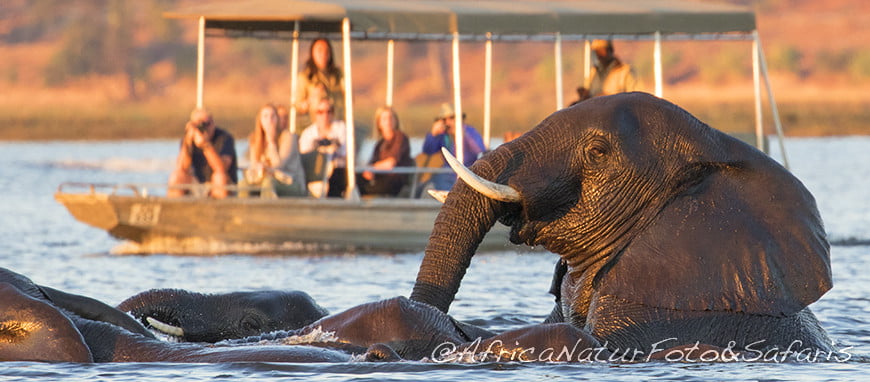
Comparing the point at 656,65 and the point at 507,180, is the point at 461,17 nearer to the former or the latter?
the point at 656,65

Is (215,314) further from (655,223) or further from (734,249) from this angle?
(734,249)

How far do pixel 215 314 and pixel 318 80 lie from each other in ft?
31.4

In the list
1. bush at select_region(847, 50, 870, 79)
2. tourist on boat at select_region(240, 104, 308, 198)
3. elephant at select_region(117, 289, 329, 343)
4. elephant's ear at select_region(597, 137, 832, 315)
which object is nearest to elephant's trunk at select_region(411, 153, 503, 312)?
elephant's ear at select_region(597, 137, 832, 315)

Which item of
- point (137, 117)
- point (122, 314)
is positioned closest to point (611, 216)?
point (122, 314)

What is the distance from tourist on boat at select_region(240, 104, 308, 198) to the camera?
16750 mm

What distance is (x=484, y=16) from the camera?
54.0 ft

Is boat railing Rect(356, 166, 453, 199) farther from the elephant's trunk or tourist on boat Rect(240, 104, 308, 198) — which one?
the elephant's trunk

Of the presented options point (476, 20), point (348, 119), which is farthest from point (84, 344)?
point (476, 20)

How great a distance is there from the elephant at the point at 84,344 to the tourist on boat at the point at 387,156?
961 centimetres

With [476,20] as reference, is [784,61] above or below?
above

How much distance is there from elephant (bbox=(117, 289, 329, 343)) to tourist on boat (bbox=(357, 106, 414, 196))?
29.3ft

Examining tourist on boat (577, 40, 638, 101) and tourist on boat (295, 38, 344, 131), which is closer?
tourist on boat (577, 40, 638, 101)

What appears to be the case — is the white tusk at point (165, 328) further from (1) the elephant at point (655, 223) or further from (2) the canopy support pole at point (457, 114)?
(2) the canopy support pole at point (457, 114)

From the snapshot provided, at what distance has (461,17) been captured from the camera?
53.9ft
